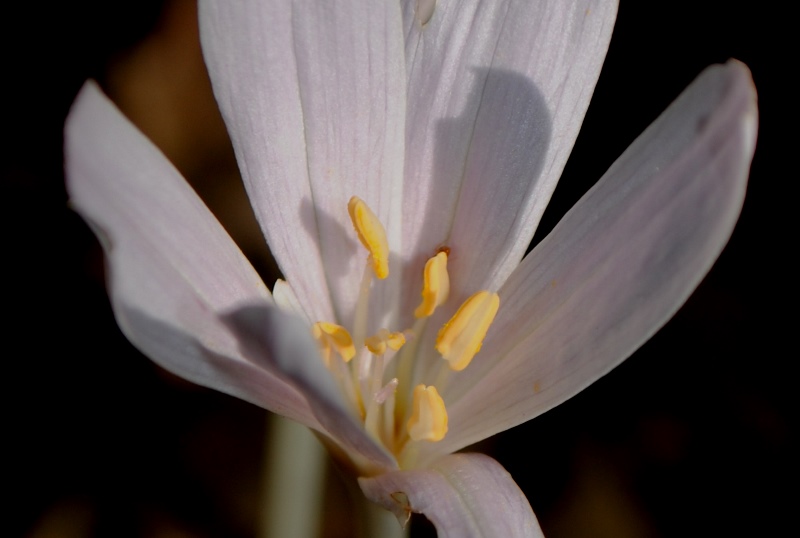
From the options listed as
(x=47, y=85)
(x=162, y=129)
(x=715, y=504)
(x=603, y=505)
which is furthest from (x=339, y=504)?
(x=47, y=85)

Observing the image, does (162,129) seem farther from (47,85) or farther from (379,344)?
(379,344)

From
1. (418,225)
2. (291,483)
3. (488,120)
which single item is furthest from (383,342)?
(291,483)

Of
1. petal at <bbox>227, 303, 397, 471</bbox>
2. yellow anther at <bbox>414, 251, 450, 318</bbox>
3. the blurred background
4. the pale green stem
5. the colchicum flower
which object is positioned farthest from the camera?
the blurred background

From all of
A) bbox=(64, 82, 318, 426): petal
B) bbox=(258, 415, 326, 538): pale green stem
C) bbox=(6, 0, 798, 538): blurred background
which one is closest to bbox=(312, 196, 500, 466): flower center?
bbox=(64, 82, 318, 426): petal

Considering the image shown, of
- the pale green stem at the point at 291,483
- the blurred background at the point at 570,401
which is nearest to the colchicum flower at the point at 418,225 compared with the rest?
the pale green stem at the point at 291,483

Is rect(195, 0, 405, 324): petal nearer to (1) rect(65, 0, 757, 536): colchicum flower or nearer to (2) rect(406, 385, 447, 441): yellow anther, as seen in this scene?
(1) rect(65, 0, 757, 536): colchicum flower

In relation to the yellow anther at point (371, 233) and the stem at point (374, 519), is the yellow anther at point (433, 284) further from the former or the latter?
the stem at point (374, 519)
